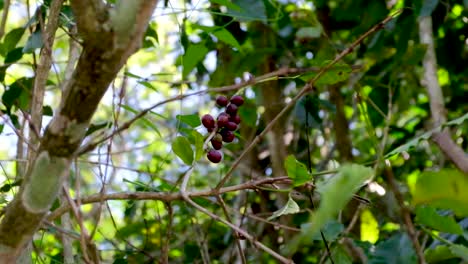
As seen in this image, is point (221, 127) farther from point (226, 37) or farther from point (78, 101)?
point (78, 101)

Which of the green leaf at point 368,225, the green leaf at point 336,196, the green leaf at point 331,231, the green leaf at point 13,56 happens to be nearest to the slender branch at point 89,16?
the green leaf at point 336,196

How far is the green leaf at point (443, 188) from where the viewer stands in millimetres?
537

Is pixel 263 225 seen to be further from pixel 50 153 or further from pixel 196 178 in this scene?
pixel 50 153

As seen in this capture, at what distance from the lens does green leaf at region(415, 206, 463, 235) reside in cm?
83

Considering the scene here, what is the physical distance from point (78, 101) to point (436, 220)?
1.49 ft

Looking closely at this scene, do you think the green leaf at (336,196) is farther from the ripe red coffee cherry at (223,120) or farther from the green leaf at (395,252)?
the green leaf at (395,252)

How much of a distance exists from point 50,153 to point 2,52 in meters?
0.71

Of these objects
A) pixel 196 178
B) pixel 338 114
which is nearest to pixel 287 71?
pixel 338 114

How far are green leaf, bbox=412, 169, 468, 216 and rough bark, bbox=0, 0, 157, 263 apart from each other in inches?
10.4

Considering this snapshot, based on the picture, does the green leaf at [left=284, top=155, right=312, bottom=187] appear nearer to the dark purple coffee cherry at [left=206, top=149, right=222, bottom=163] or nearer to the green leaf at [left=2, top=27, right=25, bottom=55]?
the dark purple coffee cherry at [left=206, top=149, right=222, bottom=163]

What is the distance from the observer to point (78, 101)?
62 cm

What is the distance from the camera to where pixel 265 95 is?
187cm

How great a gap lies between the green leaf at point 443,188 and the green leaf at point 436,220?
28 centimetres

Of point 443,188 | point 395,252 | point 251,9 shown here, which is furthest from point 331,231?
point 443,188
